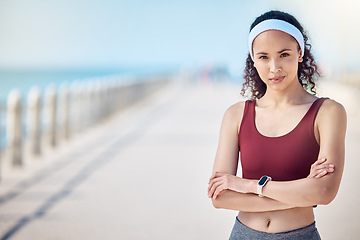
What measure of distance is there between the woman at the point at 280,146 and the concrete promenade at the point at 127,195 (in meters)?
2.81

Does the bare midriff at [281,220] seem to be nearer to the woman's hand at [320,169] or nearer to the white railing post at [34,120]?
the woman's hand at [320,169]

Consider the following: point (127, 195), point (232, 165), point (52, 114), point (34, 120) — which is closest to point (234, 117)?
point (232, 165)

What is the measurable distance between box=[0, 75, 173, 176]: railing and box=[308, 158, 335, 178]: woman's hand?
293 inches

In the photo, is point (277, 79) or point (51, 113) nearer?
point (277, 79)

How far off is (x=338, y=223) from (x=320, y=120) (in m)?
3.59

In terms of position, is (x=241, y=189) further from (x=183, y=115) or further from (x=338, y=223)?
(x=183, y=115)

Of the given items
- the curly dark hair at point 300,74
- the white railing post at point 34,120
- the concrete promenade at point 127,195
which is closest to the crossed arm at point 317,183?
the curly dark hair at point 300,74

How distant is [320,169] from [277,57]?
528 mm

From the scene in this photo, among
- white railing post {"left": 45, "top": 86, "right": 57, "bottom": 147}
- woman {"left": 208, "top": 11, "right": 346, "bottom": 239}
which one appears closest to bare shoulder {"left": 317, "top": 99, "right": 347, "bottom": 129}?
woman {"left": 208, "top": 11, "right": 346, "bottom": 239}

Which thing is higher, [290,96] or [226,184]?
[290,96]

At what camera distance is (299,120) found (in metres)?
2.53

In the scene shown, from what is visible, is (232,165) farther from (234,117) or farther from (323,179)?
(323,179)

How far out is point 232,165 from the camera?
109 inches

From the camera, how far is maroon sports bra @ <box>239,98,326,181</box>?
2477 mm
